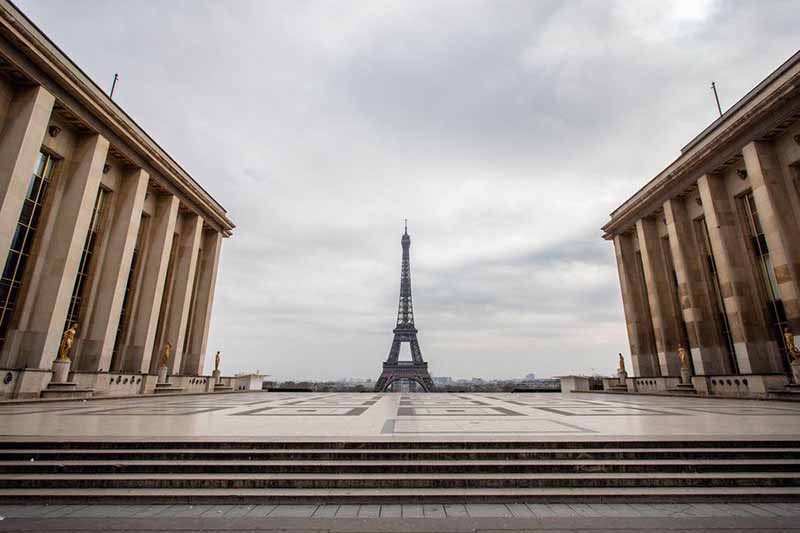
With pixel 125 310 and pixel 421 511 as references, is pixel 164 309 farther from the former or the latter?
pixel 421 511

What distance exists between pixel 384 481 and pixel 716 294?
30419 millimetres

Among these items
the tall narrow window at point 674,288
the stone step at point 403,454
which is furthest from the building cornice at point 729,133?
the stone step at point 403,454

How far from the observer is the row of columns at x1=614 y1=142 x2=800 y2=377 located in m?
20.2

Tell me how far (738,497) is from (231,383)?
122 feet

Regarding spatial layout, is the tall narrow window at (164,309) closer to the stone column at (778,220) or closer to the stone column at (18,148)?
the stone column at (18,148)

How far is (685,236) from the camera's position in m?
27.9

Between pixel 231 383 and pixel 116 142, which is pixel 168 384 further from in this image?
pixel 116 142

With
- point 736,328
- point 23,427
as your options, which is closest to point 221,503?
point 23,427

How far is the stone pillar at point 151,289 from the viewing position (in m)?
25.3

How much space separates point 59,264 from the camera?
19047 millimetres

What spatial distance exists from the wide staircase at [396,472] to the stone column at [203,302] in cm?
2908

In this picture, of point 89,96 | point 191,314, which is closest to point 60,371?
point 89,96

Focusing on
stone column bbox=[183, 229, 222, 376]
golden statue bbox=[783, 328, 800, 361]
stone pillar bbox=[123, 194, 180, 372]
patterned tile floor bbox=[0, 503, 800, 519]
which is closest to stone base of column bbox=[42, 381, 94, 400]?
stone pillar bbox=[123, 194, 180, 372]

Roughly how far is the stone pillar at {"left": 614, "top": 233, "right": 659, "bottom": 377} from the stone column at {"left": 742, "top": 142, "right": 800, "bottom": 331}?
13.8 m
